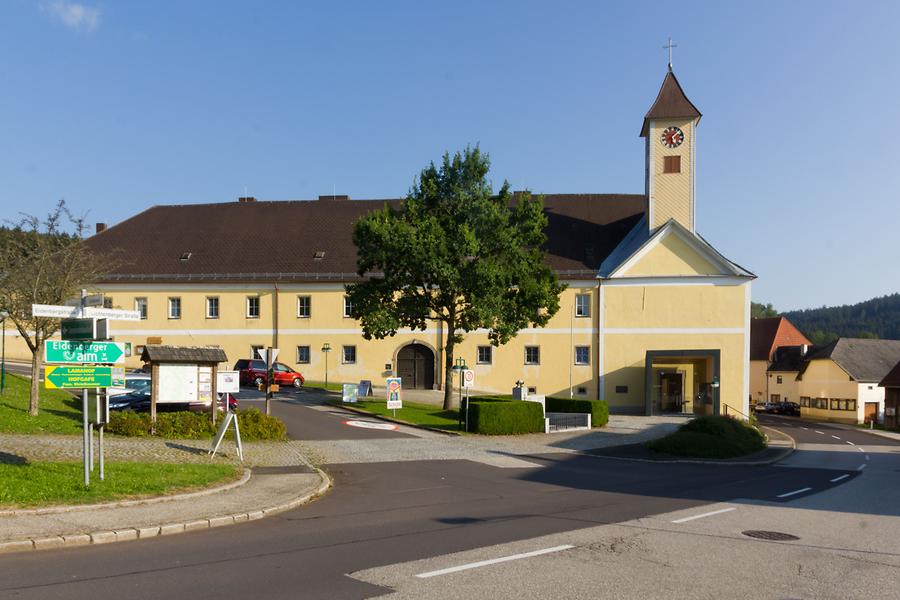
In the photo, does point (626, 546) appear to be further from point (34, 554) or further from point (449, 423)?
point (449, 423)

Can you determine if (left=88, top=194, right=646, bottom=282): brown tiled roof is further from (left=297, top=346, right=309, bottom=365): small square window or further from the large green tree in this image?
the large green tree

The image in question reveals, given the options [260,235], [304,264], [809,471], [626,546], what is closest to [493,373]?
[304,264]

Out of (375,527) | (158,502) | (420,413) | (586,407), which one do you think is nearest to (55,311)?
(158,502)

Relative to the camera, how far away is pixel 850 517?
47.4 ft

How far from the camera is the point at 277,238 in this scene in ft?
176

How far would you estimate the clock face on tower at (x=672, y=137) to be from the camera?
4906 centimetres

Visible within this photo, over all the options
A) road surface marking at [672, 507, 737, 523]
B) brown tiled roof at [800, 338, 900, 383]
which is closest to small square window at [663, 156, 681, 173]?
road surface marking at [672, 507, 737, 523]

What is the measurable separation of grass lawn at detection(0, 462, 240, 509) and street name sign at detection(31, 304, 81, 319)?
286cm

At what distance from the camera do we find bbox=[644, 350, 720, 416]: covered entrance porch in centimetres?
4512

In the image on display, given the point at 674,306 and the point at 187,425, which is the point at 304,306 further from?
the point at 187,425

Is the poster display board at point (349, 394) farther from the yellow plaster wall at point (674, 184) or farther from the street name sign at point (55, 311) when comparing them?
the yellow plaster wall at point (674, 184)

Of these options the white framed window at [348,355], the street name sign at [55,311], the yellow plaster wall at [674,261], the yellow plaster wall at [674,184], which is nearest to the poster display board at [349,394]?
the white framed window at [348,355]

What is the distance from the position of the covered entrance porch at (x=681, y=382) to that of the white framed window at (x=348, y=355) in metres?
18.0

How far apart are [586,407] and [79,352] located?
25325 mm
